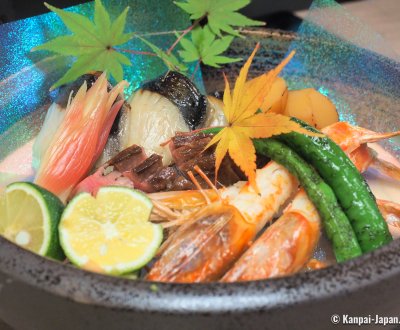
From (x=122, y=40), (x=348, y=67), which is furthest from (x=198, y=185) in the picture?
(x=348, y=67)

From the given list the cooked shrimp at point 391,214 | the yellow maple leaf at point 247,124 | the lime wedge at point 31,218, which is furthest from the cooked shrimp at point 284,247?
the lime wedge at point 31,218

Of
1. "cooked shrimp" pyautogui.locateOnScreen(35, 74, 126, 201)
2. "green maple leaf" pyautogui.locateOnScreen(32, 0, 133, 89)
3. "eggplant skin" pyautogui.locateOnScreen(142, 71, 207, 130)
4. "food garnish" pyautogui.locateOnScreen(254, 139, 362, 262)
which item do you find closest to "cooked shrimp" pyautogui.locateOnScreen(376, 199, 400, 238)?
"food garnish" pyautogui.locateOnScreen(254, 139, 362, 262)

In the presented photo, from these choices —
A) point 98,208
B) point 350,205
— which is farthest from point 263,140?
point 98,208

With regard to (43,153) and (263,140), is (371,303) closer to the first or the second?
(263,140)

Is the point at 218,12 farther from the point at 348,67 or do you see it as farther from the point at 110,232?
the point at 110,232

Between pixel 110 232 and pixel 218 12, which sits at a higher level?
pixel 218 12

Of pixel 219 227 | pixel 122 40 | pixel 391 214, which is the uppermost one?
pixel 122 40
